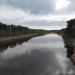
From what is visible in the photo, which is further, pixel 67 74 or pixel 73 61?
pixel 73 61

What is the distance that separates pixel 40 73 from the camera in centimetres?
2738

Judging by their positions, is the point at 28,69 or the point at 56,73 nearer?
the point at 56,73

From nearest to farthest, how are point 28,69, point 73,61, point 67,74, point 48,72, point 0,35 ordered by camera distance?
point 67,74 < point 48,72 < point 28,69 < point 73,61 < point 0,35

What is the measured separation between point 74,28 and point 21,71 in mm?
64509

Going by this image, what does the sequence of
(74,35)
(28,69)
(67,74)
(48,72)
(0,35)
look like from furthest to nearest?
(0,35) < (74,35) < (28,69) < (48,72) < (67,74)

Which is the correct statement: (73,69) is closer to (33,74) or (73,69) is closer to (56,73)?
(56,73)

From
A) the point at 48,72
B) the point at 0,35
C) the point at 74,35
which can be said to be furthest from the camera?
the point at 0,35

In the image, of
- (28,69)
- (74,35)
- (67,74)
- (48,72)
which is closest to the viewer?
(67,74)

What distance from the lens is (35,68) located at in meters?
30.8

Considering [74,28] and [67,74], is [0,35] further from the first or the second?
[67,74]

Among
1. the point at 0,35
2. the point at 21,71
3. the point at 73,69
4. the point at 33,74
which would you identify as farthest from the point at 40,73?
the point at 0,35

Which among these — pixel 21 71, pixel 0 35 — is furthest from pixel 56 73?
pixel 0 35

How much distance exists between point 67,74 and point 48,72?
9.38ft

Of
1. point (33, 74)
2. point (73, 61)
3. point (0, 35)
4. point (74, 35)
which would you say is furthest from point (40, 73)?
point (0, 35)
